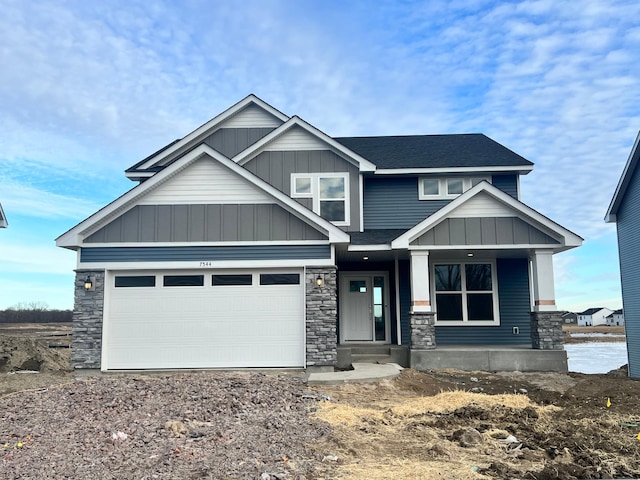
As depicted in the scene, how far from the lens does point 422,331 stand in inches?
503

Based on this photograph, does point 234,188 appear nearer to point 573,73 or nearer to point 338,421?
point 338,421

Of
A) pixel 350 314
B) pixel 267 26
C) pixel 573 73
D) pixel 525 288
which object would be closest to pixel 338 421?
pixel 350 314

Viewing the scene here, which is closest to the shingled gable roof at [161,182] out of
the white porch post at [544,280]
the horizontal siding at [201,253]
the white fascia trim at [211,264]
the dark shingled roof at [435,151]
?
the horizontal siding at [201,253]

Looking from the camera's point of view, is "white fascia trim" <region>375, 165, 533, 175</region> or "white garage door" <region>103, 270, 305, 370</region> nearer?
"white garage door" <region>103, 270, 305, 370</region>

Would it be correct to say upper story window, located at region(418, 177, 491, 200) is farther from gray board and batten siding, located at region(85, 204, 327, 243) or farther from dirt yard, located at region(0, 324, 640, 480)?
dirt yard, located at region(0, 324, 640, 480)

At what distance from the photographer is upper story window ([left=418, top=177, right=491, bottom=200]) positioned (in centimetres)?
1538

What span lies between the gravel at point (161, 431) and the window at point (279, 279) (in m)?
3.25

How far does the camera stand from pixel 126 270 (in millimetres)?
→ 11961

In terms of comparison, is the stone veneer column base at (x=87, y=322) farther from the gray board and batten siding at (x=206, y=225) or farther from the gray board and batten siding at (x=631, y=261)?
the gray board and batten siding at (x=631, y=261)

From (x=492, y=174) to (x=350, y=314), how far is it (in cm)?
616

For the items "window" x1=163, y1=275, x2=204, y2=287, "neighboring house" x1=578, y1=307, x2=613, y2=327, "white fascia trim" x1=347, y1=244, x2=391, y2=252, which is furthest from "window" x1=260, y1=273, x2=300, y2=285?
"neighboring house" x1=578, y1=307, x2=613, y2=327

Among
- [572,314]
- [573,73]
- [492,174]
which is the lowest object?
[572,314]

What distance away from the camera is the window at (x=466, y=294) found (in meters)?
14.8

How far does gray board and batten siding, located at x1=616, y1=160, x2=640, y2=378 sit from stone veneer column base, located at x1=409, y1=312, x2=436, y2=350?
19.8ft
